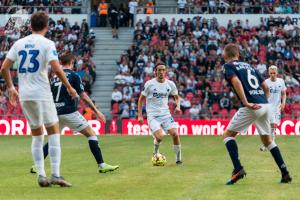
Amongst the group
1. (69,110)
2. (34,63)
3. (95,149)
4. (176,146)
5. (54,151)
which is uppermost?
(34,63)

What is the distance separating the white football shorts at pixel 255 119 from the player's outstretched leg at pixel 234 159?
0.70 ft

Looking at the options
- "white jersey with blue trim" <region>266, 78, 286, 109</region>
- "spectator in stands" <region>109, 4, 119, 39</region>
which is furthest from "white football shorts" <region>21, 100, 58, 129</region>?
"spectator in stands" <region>109, 4, 119, 39</region>

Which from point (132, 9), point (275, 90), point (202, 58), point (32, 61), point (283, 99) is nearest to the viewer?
point (32, 61)

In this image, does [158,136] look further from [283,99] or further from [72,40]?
[72,40]

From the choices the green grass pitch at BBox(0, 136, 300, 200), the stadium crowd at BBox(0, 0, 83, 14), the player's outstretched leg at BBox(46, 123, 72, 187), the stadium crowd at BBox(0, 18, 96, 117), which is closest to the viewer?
the green grass pitch at BBox(0, 136, 300, 200)

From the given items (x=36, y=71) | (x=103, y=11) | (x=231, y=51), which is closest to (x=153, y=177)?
(x=231, y=51)

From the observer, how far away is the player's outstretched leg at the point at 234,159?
1457 cm

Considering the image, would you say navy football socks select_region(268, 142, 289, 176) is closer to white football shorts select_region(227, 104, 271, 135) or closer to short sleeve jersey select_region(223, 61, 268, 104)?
white football shorts select_region(227, 104, 271, 135)

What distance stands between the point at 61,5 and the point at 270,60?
1423 centimetres

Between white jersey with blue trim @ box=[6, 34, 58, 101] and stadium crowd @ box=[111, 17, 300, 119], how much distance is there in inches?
1086

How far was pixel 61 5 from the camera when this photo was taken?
169 ft

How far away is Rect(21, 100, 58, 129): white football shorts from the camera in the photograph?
13406mm

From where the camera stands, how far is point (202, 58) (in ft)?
147

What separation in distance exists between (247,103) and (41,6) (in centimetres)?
3715
